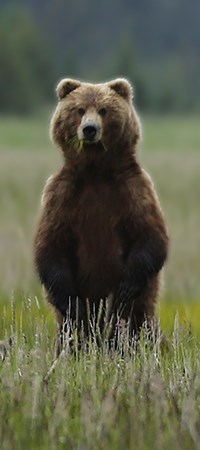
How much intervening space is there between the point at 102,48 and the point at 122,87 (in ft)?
489

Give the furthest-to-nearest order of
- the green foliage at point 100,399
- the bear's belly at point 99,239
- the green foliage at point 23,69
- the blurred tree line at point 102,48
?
1. the blurred tree line at point 102,48
2. the green foliage at point 23,69
3. the bear's belly at point 99,239
4. the green foliage at point 100,399

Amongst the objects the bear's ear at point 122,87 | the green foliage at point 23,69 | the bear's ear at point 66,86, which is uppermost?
the green foliage at point 23,69

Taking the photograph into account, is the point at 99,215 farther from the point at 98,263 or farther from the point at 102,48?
the point at 102,48

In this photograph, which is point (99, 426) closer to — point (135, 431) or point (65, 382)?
point (135, 431)

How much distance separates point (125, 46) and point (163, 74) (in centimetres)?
1404

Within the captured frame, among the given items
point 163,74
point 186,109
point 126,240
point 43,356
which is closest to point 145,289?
point 126,240

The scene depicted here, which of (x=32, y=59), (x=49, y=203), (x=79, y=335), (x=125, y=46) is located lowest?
(x=79, y=335)

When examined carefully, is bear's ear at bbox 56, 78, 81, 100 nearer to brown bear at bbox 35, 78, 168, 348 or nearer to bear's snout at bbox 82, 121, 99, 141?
brown bear at bbox 35, 78, 168, 348

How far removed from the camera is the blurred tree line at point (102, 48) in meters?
85.2

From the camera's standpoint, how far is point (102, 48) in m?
155

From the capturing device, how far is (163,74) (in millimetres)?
121500

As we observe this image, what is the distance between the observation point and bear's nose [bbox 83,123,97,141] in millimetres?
6434

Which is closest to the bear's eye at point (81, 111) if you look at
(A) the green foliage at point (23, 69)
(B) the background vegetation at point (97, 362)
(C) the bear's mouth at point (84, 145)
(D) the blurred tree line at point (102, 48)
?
(C) the bear's mouth at point (84, 145)

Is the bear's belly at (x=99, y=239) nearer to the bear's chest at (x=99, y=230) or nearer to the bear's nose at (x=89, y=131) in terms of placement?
the bear's chest at (x=99, y=230)
